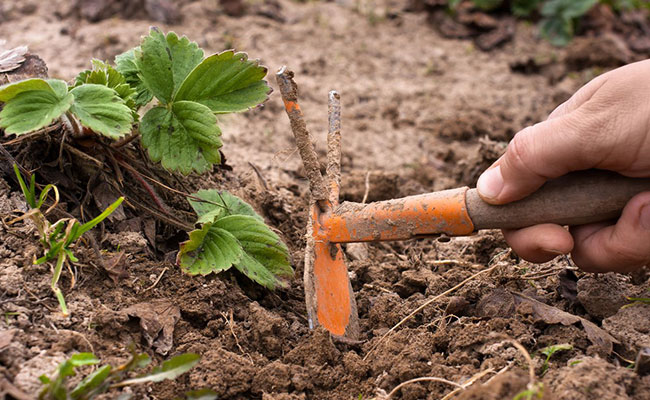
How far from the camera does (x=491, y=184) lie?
1955 millimetres

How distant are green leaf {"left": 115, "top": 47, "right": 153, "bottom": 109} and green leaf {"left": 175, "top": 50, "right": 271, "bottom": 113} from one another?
141 millimetres

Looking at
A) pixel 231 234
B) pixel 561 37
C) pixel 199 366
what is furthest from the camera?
pixel 561 37

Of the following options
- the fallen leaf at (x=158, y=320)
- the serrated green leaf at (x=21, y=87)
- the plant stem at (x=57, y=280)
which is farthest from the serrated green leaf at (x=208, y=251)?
the serrated green leaf at (x=21, y=87)

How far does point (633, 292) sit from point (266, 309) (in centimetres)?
121

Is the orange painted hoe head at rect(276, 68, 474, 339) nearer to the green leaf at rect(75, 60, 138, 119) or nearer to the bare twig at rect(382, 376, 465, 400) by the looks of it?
the bare twig at rect(382, 376, 465, 400)

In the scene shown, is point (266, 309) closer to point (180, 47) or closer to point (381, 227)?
point (381, 227)

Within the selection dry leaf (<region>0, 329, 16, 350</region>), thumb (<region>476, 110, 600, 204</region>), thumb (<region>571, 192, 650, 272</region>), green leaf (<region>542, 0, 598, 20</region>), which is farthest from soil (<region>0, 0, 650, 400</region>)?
green leaf (<region>542, 0, 598, 20</region>)

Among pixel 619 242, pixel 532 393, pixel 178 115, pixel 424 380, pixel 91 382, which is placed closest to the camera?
pixel 532 393

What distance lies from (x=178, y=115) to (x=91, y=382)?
94cm

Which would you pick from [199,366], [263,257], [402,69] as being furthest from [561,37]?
[199,366]

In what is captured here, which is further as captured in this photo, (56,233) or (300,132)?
(300,132)

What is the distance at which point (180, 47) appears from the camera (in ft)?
7.29

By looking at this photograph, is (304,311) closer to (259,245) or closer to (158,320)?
(259,245)

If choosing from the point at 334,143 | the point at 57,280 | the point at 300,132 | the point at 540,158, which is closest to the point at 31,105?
the point at 57,280
